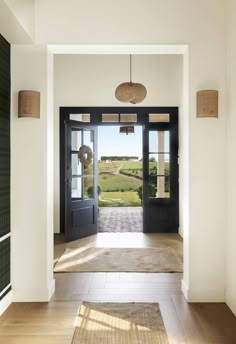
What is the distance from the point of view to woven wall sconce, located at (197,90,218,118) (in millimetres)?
3477

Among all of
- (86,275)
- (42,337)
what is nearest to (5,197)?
(42,337)

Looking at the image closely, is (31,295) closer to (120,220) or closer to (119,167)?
(120,220)

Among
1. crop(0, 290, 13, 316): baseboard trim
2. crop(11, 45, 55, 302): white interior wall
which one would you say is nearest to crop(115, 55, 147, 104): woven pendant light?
crop(11, 45, 55, 302): white interior wall

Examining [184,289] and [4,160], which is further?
[184,289]

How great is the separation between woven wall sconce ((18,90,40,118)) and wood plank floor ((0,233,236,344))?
6.19 ft

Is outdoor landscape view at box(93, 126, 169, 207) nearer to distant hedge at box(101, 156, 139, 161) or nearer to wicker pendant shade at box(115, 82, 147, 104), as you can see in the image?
distant hedge at box(101, 156, 139, 161)


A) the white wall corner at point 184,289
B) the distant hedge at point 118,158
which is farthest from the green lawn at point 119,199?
the white wall corner at point 184,289

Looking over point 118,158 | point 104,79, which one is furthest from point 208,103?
point 118,158

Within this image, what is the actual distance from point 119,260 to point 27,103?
272cm

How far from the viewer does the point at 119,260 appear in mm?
5145

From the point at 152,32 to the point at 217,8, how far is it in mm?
684

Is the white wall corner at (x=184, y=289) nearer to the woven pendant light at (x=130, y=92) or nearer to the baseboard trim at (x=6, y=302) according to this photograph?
the baseboard trim at (x=6, y=302)

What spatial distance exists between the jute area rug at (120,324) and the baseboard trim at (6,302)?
72 cm

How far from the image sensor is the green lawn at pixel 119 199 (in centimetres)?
1231
